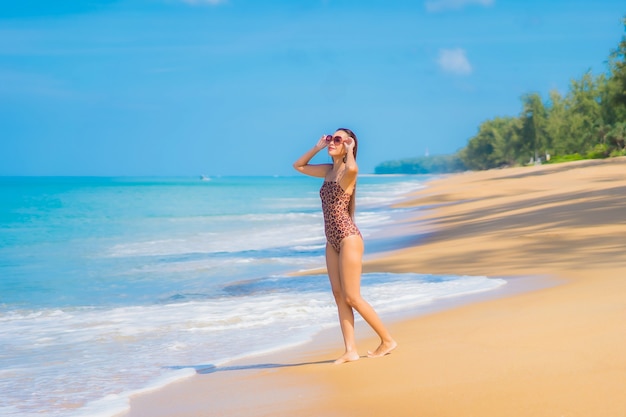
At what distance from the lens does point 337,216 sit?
6.70 metres

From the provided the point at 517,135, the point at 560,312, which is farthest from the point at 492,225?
the point at 517,135

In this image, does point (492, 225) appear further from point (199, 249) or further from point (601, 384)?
point (601, 384)

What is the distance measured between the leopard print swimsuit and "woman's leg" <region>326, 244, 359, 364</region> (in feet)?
0.29

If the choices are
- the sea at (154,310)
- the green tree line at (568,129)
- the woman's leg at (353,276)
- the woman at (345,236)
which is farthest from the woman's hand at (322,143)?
the green tree line at (568,129)

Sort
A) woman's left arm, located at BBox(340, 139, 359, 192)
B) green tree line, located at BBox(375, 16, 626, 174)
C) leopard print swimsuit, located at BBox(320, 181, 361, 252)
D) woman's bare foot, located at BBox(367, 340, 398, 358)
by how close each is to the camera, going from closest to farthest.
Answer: woman's left arm, located at BBox(340, 139, 359, 192) → leopard print swimsuit, located at BBox(320, 181, 361, 252) → woman's bare foot, located at BBox(367, 340, 398, 358) → green tree line, located at BBox(375, 16, 626, 174)

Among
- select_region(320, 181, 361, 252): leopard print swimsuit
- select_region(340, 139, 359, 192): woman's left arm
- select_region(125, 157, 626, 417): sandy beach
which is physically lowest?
select_region(125, 157, 626, 417): sandy beach

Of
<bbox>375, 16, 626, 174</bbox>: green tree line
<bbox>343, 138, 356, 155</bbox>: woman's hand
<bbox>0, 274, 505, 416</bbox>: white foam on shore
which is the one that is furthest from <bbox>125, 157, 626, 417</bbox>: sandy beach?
<bbox>375, 16, 626, 174</bbox>: green tree line

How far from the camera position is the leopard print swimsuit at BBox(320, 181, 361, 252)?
6.68 metres

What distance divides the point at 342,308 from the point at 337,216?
0.80 meters

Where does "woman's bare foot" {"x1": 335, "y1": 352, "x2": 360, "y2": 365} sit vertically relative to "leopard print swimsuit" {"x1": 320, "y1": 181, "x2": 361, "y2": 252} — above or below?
below

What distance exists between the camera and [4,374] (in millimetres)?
7848

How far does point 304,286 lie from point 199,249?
10998 mm

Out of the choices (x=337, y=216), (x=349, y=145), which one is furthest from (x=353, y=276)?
(x=349, y=145)

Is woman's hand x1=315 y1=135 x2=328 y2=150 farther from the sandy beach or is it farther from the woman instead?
the sandy beach
